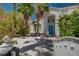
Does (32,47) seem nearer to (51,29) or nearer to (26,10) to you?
(51,29)

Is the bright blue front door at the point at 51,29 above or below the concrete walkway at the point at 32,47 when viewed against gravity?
above

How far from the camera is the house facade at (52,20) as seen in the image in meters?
8.03

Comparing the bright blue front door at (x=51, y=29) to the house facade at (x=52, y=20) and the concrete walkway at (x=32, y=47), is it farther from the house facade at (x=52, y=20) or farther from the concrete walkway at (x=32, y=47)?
the concrete walkway at (x=32, y=47)

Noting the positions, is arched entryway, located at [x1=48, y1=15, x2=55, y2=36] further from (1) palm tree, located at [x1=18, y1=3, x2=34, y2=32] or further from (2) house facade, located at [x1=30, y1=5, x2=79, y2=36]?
(1) palm tree, located at [x1=18, y1=3, x2=34, y2=32]

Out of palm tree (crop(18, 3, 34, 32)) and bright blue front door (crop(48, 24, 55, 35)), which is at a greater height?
palm tree (crop(18, 3, 34, 32))

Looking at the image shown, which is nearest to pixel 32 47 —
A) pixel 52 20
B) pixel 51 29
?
pixel 51 29

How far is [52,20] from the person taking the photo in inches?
317

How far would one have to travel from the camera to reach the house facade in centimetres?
803

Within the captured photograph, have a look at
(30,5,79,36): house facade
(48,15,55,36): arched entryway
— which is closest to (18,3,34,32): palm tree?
(30,5,79,36): house facade

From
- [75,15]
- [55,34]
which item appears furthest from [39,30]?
[75,15]

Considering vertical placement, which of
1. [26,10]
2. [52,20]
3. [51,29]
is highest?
[26,10]

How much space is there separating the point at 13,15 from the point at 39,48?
98 cm

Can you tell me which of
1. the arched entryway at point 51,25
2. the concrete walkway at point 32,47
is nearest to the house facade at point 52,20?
the arched entryway at point 51,25

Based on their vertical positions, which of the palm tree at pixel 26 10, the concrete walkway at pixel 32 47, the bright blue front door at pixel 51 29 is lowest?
the concrete walkway at pixel 32 47
